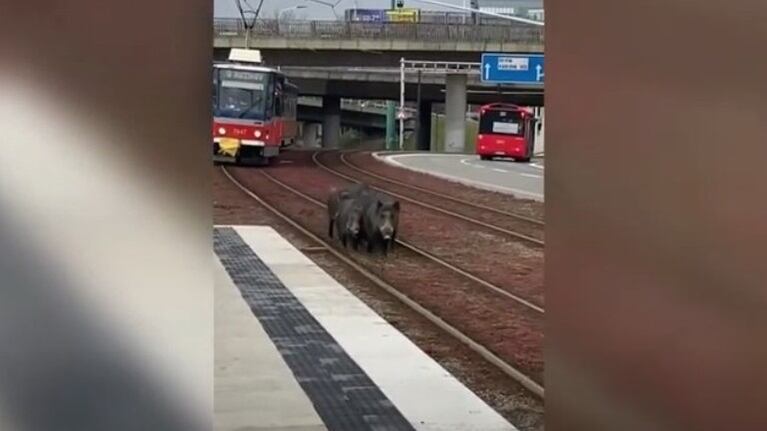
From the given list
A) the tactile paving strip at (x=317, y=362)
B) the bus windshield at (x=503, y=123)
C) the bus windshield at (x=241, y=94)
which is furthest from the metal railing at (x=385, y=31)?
the tactile paving strip at (x=317, y=362)

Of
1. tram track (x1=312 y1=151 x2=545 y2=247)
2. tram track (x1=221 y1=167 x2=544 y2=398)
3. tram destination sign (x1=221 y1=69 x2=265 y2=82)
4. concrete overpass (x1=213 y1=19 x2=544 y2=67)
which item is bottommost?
tram track (x1=312 y1=151 x2=545 y2=247)

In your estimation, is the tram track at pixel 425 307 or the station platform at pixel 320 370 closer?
the station platform at pixel 320 370

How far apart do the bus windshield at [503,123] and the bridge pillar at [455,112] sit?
18.3 metres

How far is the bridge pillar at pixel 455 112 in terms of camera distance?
7100cm

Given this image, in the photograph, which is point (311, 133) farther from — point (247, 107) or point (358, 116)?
point (247, 107)

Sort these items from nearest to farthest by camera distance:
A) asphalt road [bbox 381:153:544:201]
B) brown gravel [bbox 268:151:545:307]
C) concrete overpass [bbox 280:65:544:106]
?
brown gravel [bbox 268:151:545:307]
asphalt road [bbox 381:153:544:201]
concrete overpass [bbox 280:65:544:106]

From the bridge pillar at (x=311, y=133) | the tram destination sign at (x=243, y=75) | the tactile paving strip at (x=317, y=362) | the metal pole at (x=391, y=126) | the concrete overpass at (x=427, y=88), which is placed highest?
the tram destination sign at (x=243, y=75)

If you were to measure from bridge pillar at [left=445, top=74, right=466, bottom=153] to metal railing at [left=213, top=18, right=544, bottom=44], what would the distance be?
552cm

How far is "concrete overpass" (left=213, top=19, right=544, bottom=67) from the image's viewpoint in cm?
6256

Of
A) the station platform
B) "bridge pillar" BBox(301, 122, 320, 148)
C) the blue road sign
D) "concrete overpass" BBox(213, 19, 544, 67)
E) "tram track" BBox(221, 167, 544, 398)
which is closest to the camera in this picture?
the station platform

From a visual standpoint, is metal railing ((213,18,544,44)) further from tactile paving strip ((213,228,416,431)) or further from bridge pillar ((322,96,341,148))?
tactile paving strip ((213,228,416,431))

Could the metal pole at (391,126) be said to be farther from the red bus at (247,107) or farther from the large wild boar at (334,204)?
the large wild boar at (334,204)

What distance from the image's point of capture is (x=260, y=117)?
3653cm

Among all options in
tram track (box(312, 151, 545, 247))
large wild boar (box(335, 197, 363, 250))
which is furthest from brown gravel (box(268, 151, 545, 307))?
large wild boar (box(335, 197, 363, 250))
